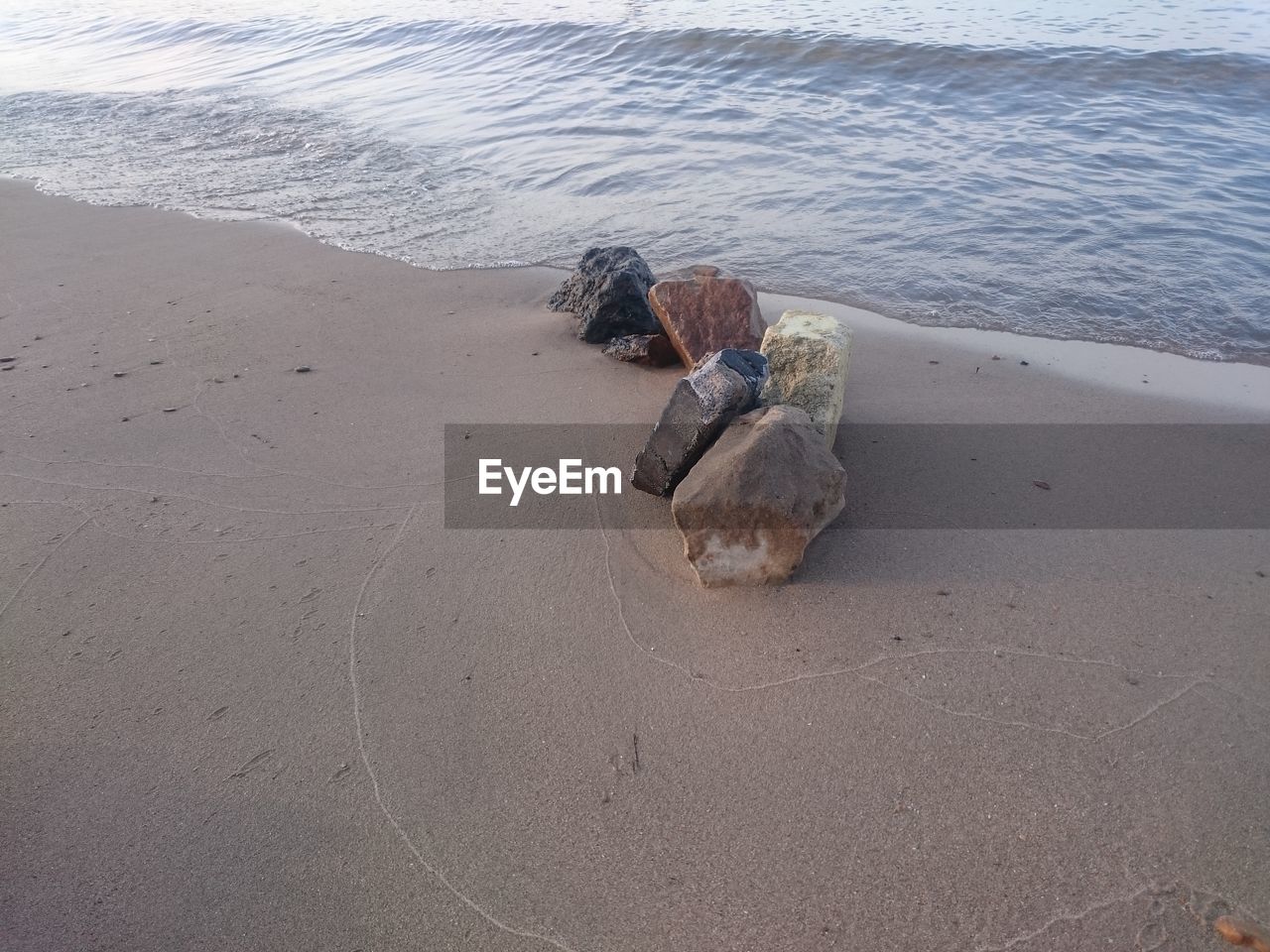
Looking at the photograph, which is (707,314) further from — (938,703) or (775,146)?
(775,146)

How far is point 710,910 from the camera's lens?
176cm

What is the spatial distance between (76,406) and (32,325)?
1.19 m

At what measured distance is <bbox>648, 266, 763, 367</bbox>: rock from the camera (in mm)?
3617

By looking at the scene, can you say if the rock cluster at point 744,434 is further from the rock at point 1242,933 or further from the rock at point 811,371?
the rock at point 1242,933

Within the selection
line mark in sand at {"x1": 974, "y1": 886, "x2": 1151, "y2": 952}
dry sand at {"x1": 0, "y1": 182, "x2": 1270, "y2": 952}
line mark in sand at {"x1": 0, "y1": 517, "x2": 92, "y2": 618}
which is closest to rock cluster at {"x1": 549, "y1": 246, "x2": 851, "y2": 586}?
dry sand at {"x1": 0, "y1": 182, "x2": 1270, "y2": 952}

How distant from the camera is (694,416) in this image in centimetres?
282

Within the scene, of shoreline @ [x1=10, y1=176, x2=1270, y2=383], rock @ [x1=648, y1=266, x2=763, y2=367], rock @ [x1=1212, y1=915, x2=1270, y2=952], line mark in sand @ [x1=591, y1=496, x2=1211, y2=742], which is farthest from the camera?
shoreline @ [x1=10, y1=176, x2=1270, y2=383]

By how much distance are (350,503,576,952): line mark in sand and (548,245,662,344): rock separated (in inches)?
70.4

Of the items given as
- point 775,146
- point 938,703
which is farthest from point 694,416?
point 775,146

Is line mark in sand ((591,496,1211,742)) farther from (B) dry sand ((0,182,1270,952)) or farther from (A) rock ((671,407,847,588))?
(A) rock ((671,407,847,588))

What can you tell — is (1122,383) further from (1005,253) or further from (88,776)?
(88,776)

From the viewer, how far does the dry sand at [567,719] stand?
1.77 metres

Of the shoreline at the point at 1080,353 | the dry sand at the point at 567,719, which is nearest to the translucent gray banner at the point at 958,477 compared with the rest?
the dry sand at the point at 567,719

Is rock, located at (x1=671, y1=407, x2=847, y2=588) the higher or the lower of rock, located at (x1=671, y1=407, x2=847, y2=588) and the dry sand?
the higher
